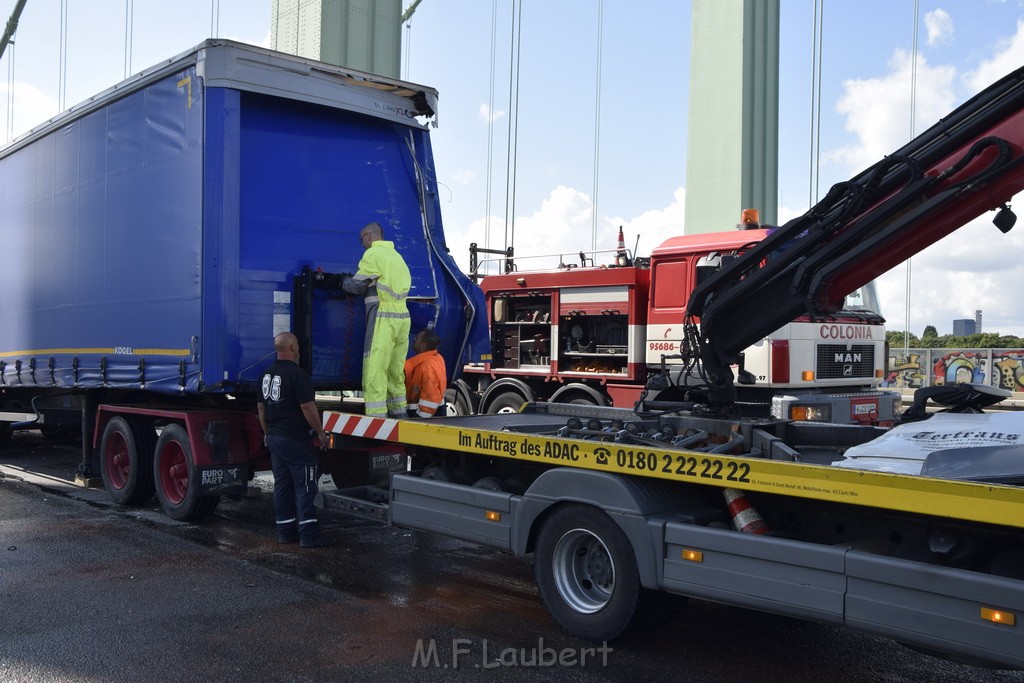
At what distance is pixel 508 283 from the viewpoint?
1295cm

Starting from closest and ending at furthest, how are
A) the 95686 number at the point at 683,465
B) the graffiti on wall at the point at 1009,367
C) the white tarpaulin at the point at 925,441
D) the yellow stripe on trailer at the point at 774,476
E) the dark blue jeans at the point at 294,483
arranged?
the yellow stripe on trailer at the point at 774,476 < the white tarpaulin at the point at 925,441 < the 95686 number at the point at 683,465 < the dark blue jeans at the point at 294,483 < the graffiti on wall at the point at 1009,367

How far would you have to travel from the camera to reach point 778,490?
401 centimetres

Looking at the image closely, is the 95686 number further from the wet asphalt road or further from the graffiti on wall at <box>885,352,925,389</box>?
the graffiti on wall at <box>885,352,925,389</box>

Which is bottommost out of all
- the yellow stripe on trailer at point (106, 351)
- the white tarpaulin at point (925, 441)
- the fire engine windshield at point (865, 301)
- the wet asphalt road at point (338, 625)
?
the wet asphalt road at point (338, 625)

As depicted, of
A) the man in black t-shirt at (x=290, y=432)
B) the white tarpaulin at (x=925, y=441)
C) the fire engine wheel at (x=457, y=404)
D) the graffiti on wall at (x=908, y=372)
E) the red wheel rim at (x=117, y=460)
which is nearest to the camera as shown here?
the white tarpaulin at (x=925, y=441)

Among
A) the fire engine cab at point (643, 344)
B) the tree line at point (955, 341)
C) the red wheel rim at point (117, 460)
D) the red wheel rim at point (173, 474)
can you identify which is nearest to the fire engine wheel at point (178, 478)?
the red wheel rim at point (173, 474)

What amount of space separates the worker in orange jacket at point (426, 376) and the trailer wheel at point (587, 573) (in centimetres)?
260

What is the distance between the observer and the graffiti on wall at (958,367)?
A: 23734 millimetres

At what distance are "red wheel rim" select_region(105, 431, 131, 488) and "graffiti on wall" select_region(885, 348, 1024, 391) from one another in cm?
1990

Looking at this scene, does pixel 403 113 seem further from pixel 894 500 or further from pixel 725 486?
pixel 894 500

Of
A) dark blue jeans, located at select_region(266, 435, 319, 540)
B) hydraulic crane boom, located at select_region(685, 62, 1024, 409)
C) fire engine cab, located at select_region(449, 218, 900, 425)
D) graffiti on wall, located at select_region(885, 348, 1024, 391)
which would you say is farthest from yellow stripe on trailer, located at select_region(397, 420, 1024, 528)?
graffiti on wall, located at select_region(885, 348, 1024, 391)

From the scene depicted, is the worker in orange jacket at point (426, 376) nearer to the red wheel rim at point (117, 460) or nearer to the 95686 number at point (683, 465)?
the 95686 number at point (683, 465)

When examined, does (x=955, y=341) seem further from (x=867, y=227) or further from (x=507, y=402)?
(x=867, y=227)

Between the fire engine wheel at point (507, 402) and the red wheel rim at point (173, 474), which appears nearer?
the red wheel rim at point (173, 474)
